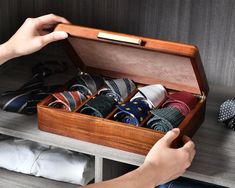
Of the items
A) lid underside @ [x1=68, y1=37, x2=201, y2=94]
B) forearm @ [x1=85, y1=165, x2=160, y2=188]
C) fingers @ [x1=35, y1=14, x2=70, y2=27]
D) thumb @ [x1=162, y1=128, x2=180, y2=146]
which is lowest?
forearm @ [x1=85, y1=165, x2=160, y2=188]

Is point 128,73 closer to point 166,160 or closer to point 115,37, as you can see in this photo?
point 115,37

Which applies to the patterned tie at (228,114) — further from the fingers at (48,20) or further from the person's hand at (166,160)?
the fingers at (48,20)

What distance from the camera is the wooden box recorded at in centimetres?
119

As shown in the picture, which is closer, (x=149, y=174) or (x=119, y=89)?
(x=149, y=174)

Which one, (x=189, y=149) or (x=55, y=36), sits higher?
(x=55, y=36)

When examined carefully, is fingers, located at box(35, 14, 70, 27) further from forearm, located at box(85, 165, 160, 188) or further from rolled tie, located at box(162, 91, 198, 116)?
forearm, located at box(85, 165, 160, 188)

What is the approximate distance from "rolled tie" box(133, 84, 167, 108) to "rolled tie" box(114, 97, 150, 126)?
0.05 feet

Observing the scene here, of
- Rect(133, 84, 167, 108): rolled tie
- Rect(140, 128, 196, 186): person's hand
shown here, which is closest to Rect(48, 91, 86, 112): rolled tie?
Rect(133, 84, 167, 108): rolled tie

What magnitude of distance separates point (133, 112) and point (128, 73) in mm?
165

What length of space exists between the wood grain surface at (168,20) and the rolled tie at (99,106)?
330mm

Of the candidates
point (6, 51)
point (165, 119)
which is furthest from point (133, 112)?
point (6, 51)

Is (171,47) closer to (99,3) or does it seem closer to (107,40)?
(107,40)

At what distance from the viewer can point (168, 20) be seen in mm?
1535

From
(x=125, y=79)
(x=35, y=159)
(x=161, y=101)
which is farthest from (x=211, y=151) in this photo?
(x=35, y=159)
